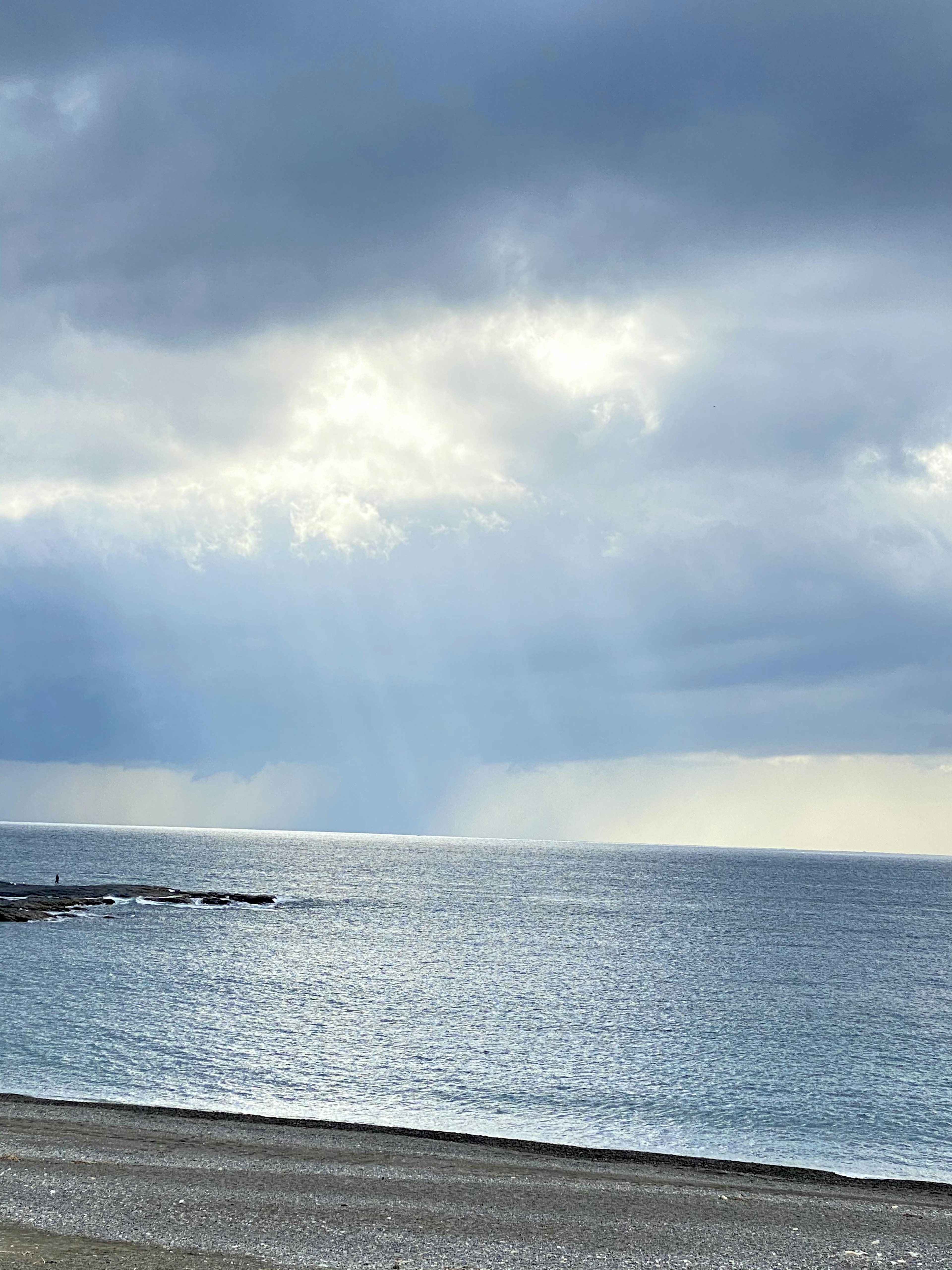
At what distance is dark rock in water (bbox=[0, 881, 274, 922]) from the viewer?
10881cm

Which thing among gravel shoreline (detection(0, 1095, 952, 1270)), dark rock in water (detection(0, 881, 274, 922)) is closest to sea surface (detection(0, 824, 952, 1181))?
dark rock in water (detection(0, 881, 274, 922))

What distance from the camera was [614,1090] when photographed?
146 ft

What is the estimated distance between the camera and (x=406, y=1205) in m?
24.8

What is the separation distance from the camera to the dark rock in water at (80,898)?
10881 cm

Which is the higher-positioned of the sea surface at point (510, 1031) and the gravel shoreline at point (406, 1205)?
the gravel shoreline at point (406, 1205)

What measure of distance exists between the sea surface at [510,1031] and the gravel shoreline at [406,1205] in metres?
5.16

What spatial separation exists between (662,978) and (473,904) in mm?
75527

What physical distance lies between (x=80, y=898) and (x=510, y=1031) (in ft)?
289

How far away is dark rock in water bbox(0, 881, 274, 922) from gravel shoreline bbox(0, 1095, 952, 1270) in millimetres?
80813

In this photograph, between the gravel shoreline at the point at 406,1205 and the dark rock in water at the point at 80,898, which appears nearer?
the gravel shoreline at the point at 406,1205

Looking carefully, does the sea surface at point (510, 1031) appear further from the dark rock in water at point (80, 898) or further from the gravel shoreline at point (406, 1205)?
the gravel shoreline at point (406, 1205)

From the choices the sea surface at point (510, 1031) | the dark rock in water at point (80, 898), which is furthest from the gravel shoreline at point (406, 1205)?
the dark rock in water at point (80, 898)

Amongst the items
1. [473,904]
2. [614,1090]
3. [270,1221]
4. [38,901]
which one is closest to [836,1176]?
[614,1090]

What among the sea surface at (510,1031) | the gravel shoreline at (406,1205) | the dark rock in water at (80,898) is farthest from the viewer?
the dark rock in water at (80,898)
